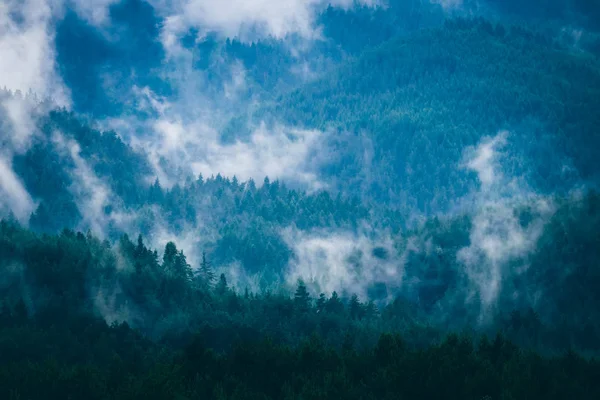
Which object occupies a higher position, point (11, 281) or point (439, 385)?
point (11, 281)

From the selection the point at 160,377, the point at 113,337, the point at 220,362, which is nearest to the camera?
the point at 160,377

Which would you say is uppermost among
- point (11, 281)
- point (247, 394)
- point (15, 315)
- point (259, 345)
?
point (11, 281)

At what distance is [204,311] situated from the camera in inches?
7461

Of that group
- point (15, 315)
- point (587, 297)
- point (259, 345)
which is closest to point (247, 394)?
point (259, 345)

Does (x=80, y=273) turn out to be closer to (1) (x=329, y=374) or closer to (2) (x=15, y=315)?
(2) (x=15, y=315)

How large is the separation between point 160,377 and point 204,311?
291 ft

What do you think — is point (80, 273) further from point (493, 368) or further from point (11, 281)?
point (493, 368)

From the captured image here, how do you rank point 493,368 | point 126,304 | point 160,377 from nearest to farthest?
point 160,377
point 493,368
point 126,304

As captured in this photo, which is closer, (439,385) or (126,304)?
(439,385)

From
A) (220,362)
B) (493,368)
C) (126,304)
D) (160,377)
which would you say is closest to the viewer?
(160,377)

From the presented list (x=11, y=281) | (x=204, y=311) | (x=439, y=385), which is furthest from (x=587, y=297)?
(x=11, y=281)

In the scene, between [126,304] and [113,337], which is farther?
[126,304]

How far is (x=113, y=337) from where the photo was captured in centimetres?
15400

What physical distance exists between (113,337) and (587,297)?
113 metres
